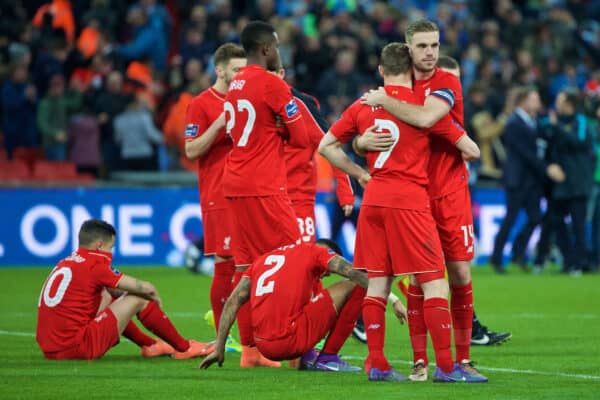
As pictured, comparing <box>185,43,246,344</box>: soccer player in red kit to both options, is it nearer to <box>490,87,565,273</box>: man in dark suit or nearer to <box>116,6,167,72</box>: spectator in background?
<box>490,87,565,273</box>: man in dark suit

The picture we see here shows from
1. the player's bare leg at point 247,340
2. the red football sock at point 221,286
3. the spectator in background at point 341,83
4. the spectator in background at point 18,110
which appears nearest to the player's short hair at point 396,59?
the player's bare leg at point 247,340

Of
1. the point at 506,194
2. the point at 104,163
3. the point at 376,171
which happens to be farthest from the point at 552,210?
the point at 376,171

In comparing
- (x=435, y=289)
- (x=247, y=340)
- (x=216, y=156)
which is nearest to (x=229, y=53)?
(x=216, y=156)

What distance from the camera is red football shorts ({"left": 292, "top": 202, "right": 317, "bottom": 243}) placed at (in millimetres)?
9906

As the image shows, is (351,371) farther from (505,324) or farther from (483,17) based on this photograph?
(483,17)

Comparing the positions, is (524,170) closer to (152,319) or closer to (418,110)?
(152,319)

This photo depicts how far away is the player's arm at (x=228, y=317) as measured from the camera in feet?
27.7

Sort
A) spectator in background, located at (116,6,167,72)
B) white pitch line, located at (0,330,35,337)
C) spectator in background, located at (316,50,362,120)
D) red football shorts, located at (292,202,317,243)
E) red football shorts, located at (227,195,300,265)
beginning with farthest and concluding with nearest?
1. spectator in background, located at (116,6,167,72)
2. spectator in background, located at (316,50,362,120)
3. white pitch line, located at (0,330,35,337)
4. red football shorts, located at (292,202,317,243)
5. red football shorts, located at (227,195,300,265)

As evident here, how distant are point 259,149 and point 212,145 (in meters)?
1.13

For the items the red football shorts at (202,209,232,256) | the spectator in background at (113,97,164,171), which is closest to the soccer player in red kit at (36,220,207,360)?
the red football shorts at (202,209,232,256)

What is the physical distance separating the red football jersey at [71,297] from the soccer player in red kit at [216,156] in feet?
3.15

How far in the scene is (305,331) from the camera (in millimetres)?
8352

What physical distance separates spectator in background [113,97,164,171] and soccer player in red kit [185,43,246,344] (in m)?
10.6

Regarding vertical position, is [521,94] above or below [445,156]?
above
